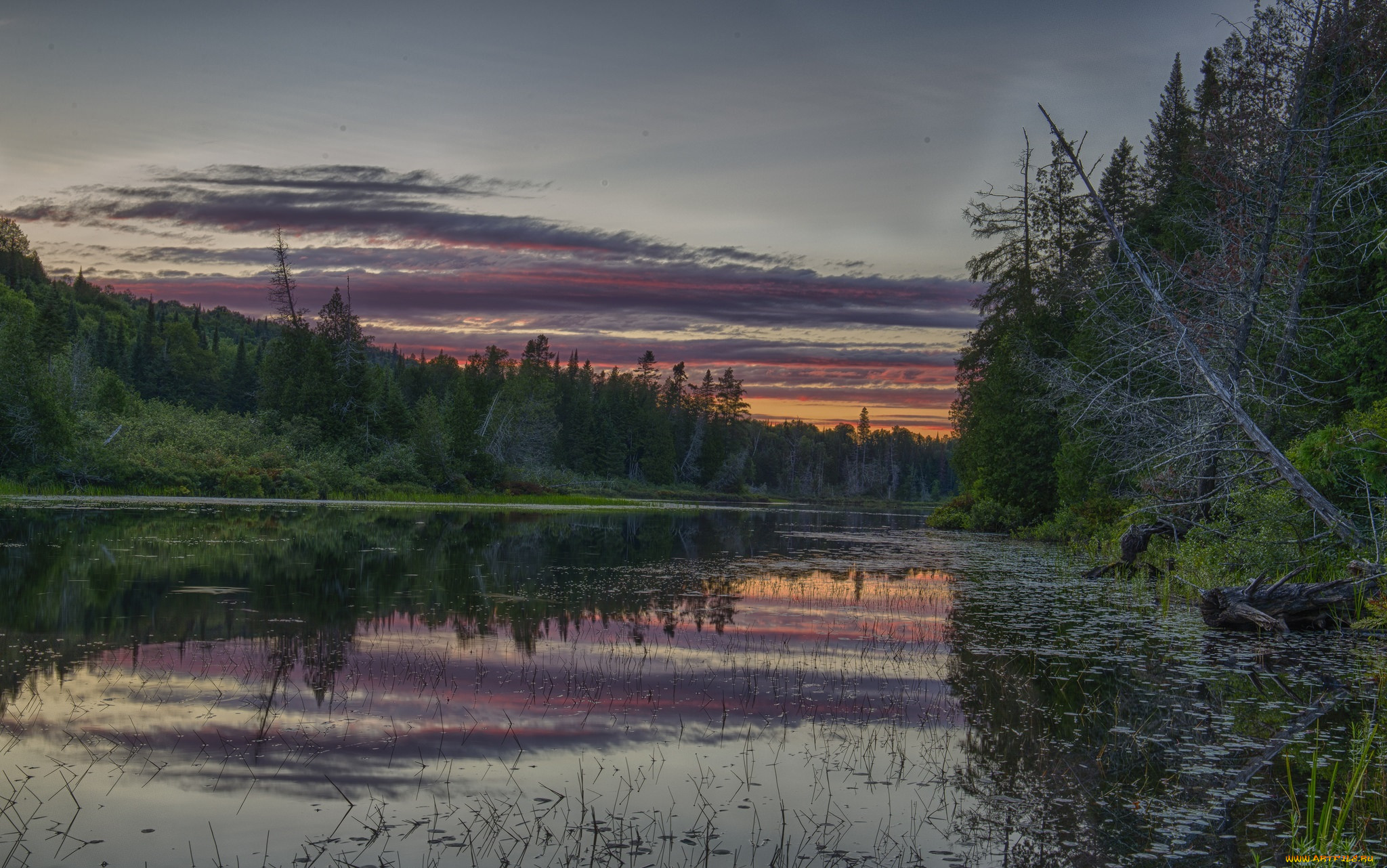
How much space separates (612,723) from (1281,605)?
458 inches

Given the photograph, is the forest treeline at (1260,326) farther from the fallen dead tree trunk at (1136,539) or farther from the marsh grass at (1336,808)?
the marsh grass at (1336,808)

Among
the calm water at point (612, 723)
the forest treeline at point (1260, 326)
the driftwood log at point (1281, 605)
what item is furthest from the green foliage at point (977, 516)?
Answer: the driftwood log at point (1281, 605)

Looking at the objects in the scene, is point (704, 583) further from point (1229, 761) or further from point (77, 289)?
point (77, 289)

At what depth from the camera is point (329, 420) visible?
55938 millimetres

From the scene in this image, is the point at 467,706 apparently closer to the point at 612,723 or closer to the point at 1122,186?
the point at 612,723

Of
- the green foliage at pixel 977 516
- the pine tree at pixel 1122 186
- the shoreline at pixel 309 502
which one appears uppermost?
the pine tree at pixel 1122 186

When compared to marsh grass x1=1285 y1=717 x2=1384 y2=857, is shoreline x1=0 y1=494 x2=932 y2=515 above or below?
below

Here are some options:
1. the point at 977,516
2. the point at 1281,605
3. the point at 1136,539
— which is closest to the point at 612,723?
the point at 1281,605

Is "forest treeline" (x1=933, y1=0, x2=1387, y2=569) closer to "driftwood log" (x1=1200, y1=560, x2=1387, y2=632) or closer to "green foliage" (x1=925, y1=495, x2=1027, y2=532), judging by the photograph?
"driftwood log" (x1=1200, y1=560, x2=1387, y2=632)

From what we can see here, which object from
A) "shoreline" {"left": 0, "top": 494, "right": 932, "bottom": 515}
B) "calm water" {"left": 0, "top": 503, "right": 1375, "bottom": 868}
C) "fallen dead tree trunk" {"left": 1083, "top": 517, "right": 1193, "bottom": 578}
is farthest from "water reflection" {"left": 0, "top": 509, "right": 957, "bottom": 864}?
"shoreline" {"left": 0, "top": 494, "right": 932, "bottom": 515}

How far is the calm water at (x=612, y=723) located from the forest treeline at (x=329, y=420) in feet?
88.9

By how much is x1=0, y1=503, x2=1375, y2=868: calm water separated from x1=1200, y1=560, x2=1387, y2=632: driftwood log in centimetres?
55

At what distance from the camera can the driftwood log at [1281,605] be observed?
1398 cm

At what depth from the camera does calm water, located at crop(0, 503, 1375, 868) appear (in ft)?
19.1
